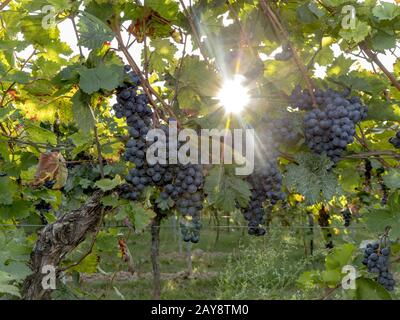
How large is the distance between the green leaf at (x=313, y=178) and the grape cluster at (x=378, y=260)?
0.74 meters

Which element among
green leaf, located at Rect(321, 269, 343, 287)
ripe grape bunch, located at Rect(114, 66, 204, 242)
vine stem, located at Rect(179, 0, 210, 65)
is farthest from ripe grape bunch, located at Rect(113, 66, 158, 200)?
green leaf, located at Rect(321, 269, 343, 287)

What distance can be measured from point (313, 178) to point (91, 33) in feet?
3.44

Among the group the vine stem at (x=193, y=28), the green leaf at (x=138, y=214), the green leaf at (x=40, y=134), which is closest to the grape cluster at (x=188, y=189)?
the green leaf at (x=138, y=214)

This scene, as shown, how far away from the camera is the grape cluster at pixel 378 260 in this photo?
2.80 metres

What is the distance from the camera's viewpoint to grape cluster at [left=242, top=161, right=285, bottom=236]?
227cm

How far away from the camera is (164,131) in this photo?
2.18m

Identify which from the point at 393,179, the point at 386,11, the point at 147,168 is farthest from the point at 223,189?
the point at 386,11

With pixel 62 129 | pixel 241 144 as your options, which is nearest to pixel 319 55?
pixel 241 144

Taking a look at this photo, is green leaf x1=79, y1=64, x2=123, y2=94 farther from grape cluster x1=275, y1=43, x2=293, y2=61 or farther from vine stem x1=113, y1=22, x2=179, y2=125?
grape cluster x1=275, y1=43, x2=293, y2=61

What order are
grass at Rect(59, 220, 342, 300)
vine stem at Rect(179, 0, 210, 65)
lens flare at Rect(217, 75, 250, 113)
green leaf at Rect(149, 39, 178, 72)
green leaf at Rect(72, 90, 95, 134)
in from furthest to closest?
1. grass at Rect(59, 220, 342, 300)
2. green leaf at Rect(149, 39, 178, 72)
3. vine stem at Rect(179, 0, 210, 65)
4. lens flare at Rect(217, 75, 250, 113)
5. green leaf at Rect(72, 90, 95, 134)

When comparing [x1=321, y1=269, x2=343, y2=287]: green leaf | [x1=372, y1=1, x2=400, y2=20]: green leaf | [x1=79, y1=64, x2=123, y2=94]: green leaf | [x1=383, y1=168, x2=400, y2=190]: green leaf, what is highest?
[x1=372, y1=1, x2=400, y2=20]: green leaf

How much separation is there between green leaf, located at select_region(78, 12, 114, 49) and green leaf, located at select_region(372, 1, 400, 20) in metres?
1.04

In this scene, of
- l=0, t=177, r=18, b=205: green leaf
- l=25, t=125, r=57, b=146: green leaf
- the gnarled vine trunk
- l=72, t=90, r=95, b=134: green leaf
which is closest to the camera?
l=72, t=90, r=95, b=134: green leaf

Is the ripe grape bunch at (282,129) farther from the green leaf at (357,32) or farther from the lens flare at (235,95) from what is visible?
the green leaf at (357,32)
